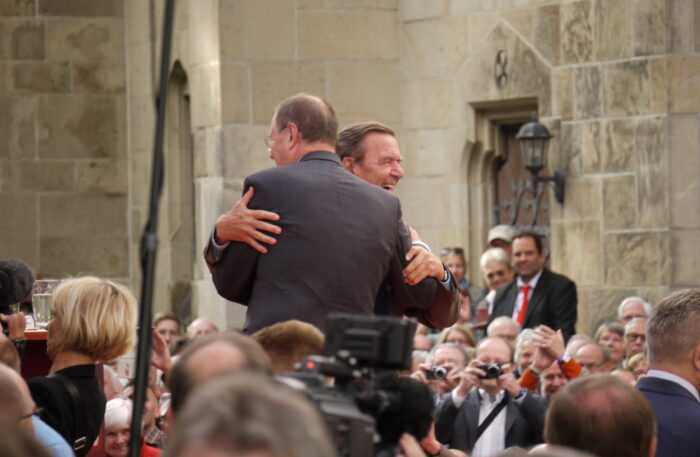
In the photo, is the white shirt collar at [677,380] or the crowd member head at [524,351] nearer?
the white shirt collar at [677,380]

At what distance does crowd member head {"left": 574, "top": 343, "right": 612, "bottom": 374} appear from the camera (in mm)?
8016

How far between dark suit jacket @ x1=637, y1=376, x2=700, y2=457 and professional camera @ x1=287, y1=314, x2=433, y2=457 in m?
1.65

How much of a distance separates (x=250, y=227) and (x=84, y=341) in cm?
71

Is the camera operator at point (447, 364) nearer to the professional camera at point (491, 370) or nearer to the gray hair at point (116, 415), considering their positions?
the professional camera at point (491, 370)

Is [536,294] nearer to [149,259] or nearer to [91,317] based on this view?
[91,317]

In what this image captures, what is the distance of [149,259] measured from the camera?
3.18 metres

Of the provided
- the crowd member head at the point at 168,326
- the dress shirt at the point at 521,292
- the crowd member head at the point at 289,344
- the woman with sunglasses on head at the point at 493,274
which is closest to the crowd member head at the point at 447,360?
the dress shirt at the point at 521,292

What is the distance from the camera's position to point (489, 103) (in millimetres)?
11742

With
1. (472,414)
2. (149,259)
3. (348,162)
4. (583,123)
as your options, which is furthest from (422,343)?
(149,259)

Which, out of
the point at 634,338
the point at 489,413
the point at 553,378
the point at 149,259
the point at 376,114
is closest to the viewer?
the point at 149,259

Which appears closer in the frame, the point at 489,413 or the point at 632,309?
the point at 489,413

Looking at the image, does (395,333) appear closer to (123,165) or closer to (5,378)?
(5,378)

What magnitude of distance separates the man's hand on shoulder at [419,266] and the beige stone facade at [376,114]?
4.06 metres

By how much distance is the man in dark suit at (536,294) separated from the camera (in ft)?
32.1
